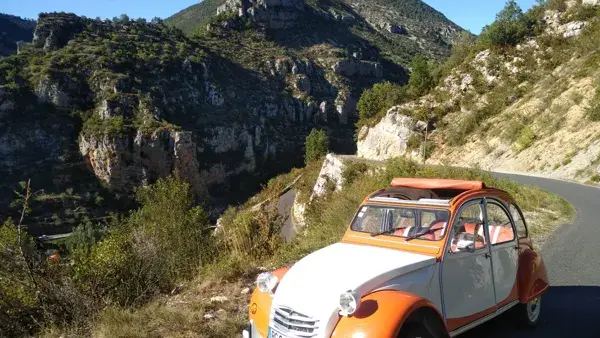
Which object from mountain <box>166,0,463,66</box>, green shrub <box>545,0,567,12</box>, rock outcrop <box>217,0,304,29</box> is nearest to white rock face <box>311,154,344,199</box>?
green shrub <box>545,0,567,12</box>

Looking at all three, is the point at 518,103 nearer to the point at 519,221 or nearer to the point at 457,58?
the point at 457,58

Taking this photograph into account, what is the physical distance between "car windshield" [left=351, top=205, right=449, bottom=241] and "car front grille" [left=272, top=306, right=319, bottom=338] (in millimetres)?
1478

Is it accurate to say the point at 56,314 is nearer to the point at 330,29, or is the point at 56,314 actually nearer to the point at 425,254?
the point at 425,254

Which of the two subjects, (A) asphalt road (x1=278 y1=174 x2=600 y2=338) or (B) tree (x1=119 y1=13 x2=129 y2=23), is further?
(B) tree (x1=119 y1=13 x2=129 y2=23)

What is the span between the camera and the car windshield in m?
4.26

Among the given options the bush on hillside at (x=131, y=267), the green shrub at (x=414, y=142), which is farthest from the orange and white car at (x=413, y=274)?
the green shrub at (x=414, y=142)

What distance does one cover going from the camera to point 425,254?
13.3 feet

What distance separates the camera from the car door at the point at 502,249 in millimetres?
4629

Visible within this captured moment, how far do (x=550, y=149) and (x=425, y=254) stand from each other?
30.3m

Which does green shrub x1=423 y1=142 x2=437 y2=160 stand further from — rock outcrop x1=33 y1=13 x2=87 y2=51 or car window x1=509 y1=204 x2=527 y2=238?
rock outcrop x1=33 y1=13 x2=87 y2=51

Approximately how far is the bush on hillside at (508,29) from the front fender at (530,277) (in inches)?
1824

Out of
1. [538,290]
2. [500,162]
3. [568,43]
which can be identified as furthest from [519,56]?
[538,290]

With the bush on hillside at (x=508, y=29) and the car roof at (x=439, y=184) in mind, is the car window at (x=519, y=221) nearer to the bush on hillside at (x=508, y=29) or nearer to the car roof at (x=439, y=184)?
the car roof at (x=439, y=184)

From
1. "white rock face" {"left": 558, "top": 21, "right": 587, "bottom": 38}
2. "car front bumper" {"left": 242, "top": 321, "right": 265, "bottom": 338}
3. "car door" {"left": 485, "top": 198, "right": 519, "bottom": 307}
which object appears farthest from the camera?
"white rock face" {"left": 558, "top": 21, "right": 587, "bottom": 38}
